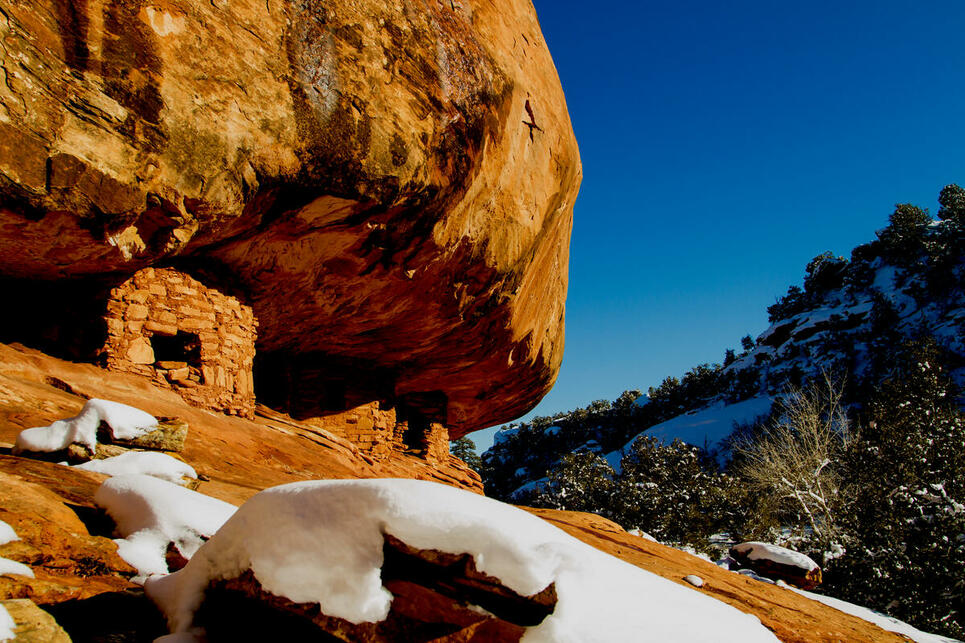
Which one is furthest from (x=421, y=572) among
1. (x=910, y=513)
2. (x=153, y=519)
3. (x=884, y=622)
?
(x=910, y=513)

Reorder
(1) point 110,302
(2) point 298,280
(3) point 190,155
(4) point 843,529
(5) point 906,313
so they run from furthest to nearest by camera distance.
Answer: (5) point 906,313 < (4) point 843,529 < (2) point 298,280 < (1) point 110,302 < (3) point 190,155

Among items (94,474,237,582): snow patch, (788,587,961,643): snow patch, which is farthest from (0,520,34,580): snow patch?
(788,587,961,643): snow patch

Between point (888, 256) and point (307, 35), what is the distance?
4213 centimetres

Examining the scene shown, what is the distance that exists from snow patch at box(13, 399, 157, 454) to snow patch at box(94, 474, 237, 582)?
2.26 feet

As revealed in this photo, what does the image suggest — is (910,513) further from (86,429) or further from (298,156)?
(86,429)

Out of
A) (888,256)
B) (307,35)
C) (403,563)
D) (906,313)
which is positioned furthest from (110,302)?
(888,256)

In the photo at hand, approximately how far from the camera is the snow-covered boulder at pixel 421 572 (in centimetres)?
153

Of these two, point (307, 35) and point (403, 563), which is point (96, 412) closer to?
point (403, 563)

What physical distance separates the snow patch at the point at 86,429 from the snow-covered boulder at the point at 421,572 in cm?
154

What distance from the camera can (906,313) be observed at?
3234 cm

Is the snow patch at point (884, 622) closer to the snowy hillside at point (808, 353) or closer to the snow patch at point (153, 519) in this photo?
the snow patch at point (153, 519)

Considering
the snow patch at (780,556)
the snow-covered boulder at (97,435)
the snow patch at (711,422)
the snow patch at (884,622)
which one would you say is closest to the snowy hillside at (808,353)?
the snow patch at (711,422)

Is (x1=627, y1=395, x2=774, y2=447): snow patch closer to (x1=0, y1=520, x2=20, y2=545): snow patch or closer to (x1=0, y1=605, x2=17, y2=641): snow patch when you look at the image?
(x1=0, y1=520, x2=20, y2=545): snow patch

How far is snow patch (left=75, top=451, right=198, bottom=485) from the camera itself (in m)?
2.79
